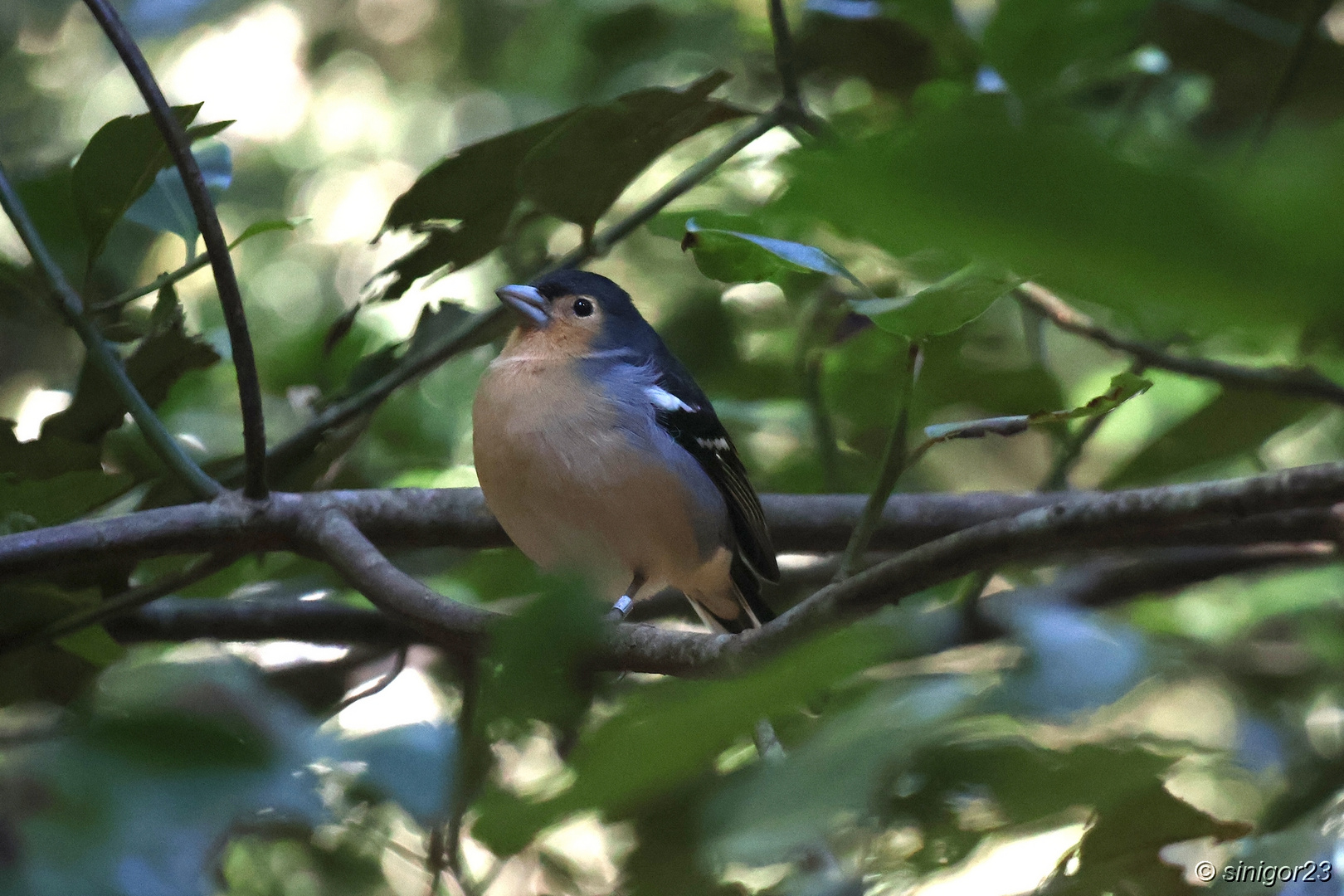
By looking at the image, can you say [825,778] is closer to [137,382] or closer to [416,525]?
[416,525]

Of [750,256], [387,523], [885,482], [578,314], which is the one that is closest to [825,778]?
[750,256]

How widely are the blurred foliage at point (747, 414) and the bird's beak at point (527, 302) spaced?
0.16m

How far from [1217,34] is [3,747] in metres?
3.51

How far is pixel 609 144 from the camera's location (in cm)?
233

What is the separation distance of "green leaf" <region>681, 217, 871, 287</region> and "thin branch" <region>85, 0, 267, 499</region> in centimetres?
81

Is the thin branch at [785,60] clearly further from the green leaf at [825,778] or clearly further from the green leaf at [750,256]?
the green leaf at [825,778]

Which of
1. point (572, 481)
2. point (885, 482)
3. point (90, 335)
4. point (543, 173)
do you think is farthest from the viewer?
point (572, 481)

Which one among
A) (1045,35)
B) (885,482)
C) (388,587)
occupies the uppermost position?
→ (1045,35)

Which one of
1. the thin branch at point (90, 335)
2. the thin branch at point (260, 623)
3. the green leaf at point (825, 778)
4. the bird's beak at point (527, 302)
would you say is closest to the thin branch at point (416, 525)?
the thin branch at point (90, 335)

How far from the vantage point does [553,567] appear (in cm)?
66

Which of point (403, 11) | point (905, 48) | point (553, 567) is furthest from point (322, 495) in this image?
point (403, 11)

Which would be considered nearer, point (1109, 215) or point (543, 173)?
point (1109, 215)

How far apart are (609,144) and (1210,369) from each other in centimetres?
147

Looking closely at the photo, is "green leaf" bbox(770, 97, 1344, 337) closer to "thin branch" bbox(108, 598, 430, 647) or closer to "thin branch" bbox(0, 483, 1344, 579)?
"thin branch" bbox(0, 483, 1344, 579)
